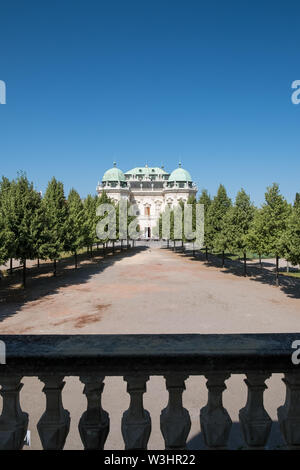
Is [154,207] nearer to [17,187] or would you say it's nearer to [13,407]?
[17,187]

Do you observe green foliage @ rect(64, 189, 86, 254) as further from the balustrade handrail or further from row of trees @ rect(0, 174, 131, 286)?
the balustrade handrail

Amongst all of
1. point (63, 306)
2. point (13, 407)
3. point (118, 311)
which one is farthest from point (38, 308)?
point (13, 407)

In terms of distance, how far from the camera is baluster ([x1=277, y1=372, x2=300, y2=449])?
233cm

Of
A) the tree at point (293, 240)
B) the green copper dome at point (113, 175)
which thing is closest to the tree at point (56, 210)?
the tree at point (293, 240)

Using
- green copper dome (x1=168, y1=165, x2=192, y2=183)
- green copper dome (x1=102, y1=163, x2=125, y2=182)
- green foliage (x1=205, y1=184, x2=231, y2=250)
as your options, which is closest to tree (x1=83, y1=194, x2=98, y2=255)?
green foliage (x1=205, y1=184, x2=231, y2=250)

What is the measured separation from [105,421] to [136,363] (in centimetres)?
61

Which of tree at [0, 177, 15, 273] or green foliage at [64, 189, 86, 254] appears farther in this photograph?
green foliage at [64, 189, 86, 254]

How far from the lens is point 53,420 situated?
7.86ft

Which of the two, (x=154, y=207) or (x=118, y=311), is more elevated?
(x=154, y=207)

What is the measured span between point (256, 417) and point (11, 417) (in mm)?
1983

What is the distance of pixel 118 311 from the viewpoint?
17.7 m

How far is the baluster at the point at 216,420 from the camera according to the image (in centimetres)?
240

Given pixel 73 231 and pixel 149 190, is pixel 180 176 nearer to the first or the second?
pixel 149 190

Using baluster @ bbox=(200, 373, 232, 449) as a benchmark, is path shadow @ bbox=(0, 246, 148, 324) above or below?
below
